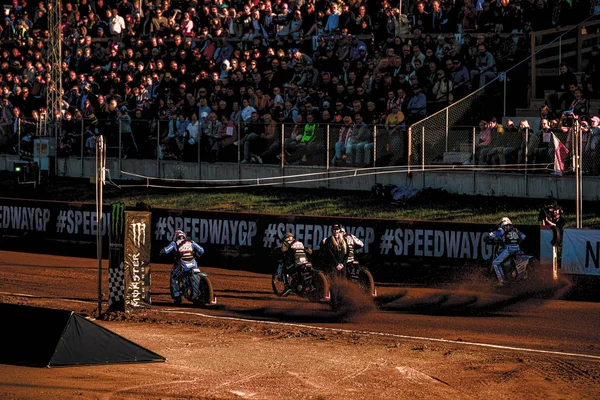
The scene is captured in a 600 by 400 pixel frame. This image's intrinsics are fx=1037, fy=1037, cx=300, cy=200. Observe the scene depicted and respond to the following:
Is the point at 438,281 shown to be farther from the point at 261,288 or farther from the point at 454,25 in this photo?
the point at 454,25

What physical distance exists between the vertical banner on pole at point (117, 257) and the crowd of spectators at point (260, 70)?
10.2 m

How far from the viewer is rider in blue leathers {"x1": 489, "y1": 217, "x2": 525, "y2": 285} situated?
2089 cm

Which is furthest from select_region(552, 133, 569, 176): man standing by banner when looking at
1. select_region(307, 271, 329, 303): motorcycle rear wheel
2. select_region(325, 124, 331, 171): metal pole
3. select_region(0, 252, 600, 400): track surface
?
select_region(307, 271, 329, 303): motorcycle rear wheel

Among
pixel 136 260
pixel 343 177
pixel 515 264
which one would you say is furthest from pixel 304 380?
pixel 343 177

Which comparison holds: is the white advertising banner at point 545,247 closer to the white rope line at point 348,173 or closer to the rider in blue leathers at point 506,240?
the rider in blue leathers at point 506,240

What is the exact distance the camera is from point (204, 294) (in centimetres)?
1986

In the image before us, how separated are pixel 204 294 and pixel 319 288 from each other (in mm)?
2206

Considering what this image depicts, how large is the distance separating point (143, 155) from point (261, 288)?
10060mm

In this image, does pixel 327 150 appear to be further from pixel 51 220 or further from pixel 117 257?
pixel 117 257

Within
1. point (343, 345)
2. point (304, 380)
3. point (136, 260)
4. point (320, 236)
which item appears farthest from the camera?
point (320, 236)

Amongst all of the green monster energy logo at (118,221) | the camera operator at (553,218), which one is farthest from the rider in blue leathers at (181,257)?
the camera operator at (553,218)

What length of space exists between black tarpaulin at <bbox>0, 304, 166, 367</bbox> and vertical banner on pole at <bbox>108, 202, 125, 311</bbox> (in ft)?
12.3

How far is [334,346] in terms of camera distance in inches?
624

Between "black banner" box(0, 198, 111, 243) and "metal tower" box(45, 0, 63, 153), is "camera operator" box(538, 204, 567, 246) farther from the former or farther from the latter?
"metal tower" box(45, 0, 63, 153)
